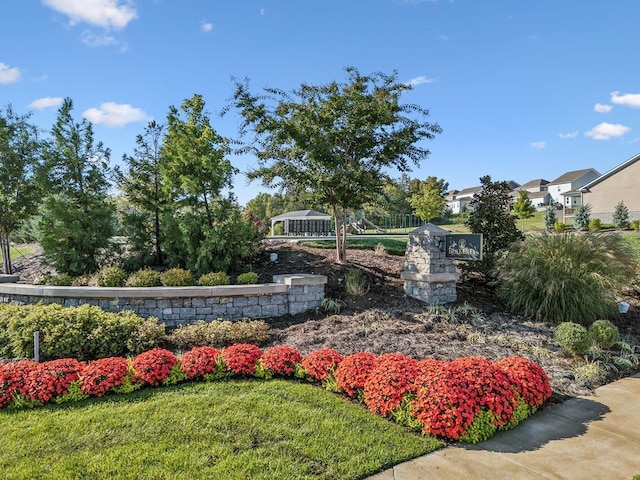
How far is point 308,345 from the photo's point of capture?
557 centimetres

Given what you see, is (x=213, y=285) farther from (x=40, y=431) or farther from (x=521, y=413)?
(x=521, y=413)

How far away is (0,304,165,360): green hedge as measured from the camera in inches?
209

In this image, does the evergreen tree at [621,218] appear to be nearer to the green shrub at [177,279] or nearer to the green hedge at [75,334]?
the green shrub at [177,279]

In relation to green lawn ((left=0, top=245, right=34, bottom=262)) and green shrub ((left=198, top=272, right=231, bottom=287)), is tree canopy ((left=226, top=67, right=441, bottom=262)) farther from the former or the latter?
green lawn ((left=0, top=245, right=34, bottom=262))

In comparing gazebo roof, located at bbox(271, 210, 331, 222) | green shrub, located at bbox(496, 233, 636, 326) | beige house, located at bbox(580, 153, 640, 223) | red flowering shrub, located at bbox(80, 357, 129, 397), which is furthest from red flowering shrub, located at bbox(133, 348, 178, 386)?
beige house, located at bbox(580, 153, 640, 223)

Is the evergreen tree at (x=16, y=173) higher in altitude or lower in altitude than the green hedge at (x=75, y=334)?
higher

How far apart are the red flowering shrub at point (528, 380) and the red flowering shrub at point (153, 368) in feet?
11.5

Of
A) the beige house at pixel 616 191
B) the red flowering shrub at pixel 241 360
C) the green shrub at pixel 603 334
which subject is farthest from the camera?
the beige house at pixel 616 191

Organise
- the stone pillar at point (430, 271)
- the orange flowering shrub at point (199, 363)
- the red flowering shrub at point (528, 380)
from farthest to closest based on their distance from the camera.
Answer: the stone pillar at point (430, 271) → the orange flowering shrub at point (199, 363) → the red flowering shrub at point (528, 380)

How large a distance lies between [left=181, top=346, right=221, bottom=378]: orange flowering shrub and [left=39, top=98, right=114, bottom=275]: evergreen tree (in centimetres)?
550

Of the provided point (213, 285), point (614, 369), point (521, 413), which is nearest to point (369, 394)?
point (521, 413)

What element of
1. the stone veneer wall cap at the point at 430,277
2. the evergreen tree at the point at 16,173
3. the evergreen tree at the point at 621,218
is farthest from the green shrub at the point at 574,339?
the evergreen tree at the point at 621,218

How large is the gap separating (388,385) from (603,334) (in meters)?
3.90

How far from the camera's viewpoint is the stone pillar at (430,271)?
7.47m
